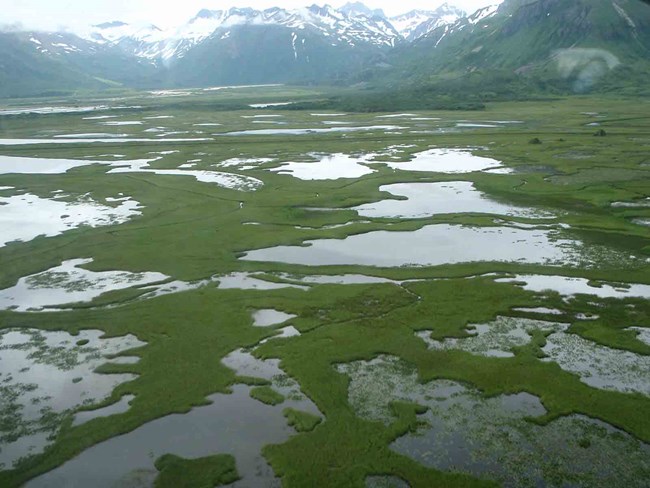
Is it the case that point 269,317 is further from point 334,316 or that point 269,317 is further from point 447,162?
point 447,162

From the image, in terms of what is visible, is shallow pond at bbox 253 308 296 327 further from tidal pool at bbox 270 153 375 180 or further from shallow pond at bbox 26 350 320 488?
tidal pool at bbox 270 153 375 180

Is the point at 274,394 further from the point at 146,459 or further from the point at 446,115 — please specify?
the point at 446,115

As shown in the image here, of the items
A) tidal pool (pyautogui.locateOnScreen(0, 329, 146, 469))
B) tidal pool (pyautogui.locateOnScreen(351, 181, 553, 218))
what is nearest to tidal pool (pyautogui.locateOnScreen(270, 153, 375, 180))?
tidal pool (pyautogui.locateOnScreen(351, 181, 553, 218))

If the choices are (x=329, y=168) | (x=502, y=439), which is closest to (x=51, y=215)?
(x=329, y=168)

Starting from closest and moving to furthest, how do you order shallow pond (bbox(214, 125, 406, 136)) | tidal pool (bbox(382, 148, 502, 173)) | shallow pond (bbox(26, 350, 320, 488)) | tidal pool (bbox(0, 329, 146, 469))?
1. shallow pond (bbox(26, 350, 320, 488))
2. tidal pool (bbox(0, 329, 146, 469))
3. tidal pool (bbox(382, 148, 502, 173))
4. shallow pond (bbox(214, 125, 406, 136))

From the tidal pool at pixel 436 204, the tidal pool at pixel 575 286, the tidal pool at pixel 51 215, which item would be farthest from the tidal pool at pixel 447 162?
the tidal pool at pixel 575 286
